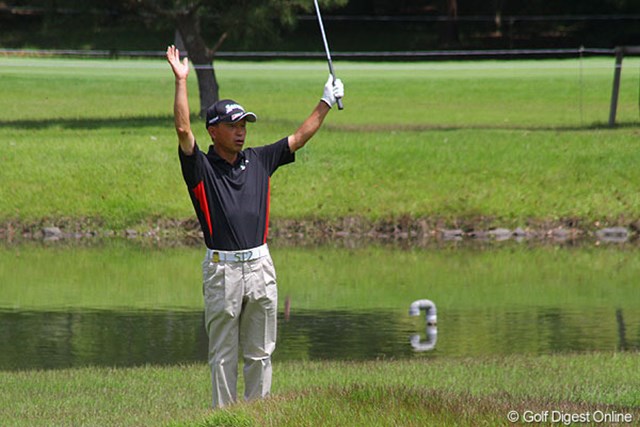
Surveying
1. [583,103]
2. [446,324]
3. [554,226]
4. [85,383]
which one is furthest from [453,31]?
[85,383]

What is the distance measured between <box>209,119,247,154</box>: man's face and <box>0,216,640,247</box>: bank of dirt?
45.2ft

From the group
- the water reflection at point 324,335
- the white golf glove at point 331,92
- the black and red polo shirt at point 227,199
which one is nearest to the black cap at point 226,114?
the black and red polo shirt at point 227,199

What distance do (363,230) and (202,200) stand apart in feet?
47.4

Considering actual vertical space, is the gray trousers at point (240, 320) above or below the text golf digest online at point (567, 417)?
above

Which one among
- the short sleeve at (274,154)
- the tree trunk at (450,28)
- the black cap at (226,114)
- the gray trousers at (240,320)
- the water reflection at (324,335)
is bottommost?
the water reflection at (324,335)

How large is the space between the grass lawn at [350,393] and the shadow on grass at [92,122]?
17.1 m

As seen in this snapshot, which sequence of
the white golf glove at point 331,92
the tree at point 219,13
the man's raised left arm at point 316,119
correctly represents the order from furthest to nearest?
the tree at point 219,13 < the white golf glove at point 331,92 < the man's raised left arm at point 316,119

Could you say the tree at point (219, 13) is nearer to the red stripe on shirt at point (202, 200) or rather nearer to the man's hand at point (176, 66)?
the man's hand at point (176, 66)

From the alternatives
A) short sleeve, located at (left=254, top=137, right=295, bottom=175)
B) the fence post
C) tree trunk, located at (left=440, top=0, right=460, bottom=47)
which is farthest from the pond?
tree trunk, located at (left=440, top=0, right=460, bottom=47)

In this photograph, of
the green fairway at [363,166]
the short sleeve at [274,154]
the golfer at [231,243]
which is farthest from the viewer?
the green fairway at [363,166]

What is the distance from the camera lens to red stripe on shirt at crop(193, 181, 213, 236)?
8.11 m

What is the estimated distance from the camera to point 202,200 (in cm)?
814

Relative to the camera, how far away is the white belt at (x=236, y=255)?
8078 mm

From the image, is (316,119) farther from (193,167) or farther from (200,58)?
(200,58)
